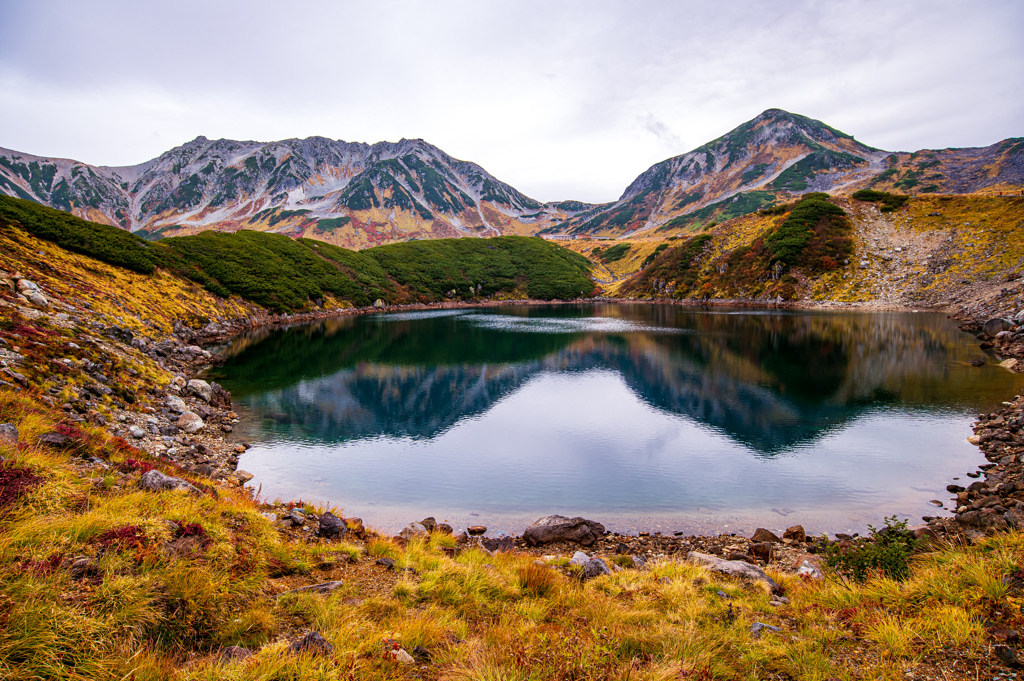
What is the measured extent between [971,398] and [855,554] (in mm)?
25687

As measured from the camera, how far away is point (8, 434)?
328 inches

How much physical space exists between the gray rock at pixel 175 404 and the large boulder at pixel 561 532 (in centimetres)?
1880

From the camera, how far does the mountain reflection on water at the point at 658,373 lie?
25.1 m

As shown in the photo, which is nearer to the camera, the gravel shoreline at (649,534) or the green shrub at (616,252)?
the gravel shoreline at (649,534)

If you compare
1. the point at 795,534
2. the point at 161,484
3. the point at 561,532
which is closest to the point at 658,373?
the point at 795,534

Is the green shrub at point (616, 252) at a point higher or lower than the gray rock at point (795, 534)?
higher

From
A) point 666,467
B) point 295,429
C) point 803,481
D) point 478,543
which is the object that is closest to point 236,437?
point 295,429

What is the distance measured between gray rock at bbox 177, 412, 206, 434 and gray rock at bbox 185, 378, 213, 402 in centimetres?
404

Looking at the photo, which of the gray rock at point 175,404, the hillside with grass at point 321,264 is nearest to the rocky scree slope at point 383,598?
the gray rock at point 175,404

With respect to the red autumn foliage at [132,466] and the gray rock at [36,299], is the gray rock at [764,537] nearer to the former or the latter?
the red autumn foliage at [132,466]

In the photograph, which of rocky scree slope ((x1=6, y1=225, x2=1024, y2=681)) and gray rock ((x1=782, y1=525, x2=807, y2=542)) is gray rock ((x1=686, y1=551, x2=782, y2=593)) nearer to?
rocky scree slope ((x1=6, y1=225, x2=1024, y2=681))

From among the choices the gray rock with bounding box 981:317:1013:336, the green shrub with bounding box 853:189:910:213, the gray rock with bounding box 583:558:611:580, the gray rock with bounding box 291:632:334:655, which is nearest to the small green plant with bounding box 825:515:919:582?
the gray rock with bounding box 583:558:611:580

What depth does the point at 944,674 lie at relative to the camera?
4.88 m

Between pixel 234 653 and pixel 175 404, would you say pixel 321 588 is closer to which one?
pixel 234 653
